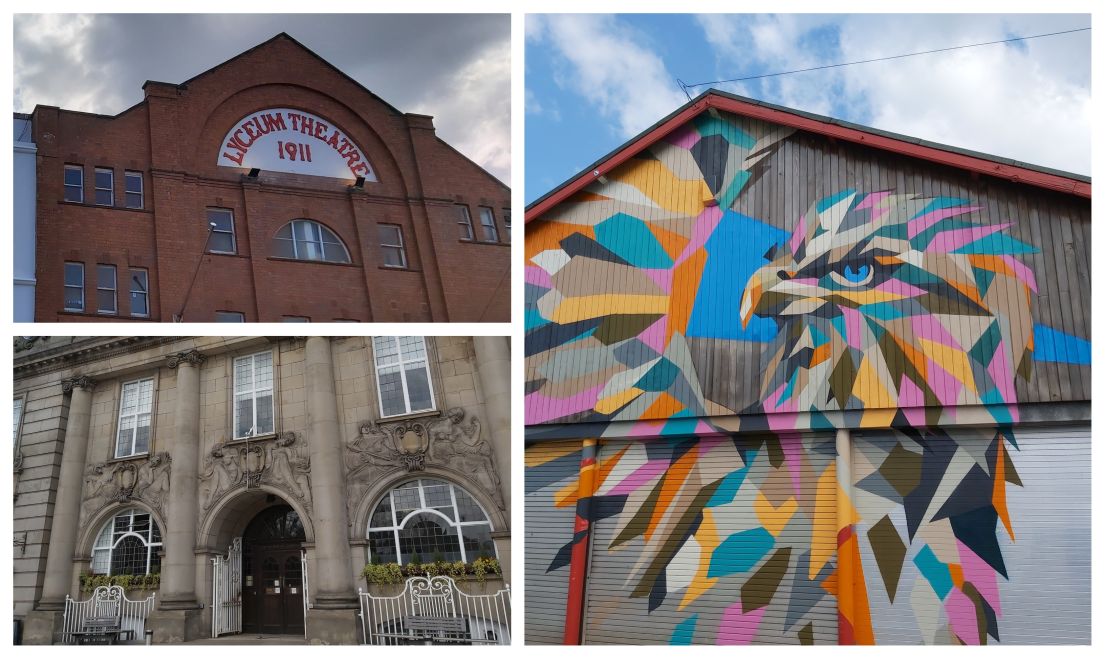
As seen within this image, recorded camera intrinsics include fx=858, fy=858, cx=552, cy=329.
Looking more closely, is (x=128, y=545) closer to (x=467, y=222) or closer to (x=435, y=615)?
(x=435, y=615)

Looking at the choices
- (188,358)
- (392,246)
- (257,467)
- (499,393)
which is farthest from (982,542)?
(392,246)

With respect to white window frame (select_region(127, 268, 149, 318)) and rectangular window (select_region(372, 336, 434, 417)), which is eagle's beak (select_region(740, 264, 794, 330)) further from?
white window frame (select_region(127, 268, 149, 318))

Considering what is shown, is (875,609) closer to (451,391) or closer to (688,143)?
(451,391)

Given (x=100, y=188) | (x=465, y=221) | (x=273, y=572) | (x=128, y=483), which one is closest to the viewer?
(x=273, y=572)

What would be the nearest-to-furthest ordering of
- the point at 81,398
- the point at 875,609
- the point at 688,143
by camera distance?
the point at 875,609 < the point at 688,143 < the point at 81,398

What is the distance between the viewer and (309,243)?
2506cm

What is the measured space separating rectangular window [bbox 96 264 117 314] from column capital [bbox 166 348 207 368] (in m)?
5.68

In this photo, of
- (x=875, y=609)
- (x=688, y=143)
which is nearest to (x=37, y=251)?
(x=688, y=143)

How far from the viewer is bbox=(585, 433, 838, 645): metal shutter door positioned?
13.6 m

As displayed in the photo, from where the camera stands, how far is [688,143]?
17156 mm

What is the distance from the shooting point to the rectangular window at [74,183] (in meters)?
22.5

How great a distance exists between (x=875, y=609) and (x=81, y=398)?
16330mm

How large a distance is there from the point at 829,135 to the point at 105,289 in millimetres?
18105

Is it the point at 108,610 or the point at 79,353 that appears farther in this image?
the point at 79,353
